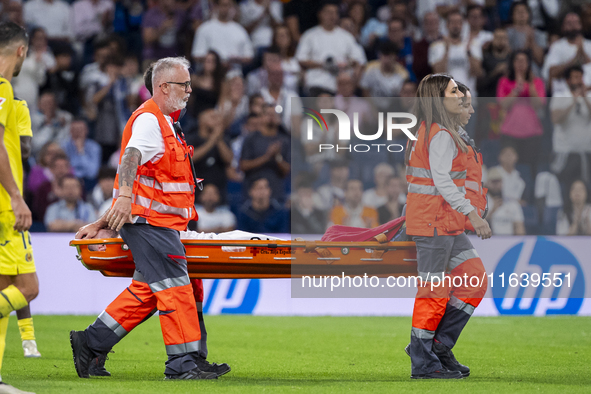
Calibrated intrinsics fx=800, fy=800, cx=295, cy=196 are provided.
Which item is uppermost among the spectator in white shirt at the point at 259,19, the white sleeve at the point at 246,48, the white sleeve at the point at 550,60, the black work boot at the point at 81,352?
the spectator in white shirt at the point at 259,19

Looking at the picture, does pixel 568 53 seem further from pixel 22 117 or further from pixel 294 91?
pixel 22 117

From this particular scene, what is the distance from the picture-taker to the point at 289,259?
6.11 metres

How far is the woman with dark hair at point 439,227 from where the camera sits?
5672mm

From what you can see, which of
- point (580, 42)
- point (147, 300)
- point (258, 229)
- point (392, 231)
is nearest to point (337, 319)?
point (258, 229)

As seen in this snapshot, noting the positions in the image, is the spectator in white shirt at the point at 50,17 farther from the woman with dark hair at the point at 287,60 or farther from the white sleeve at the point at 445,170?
the white sleeve at the point at 445,170

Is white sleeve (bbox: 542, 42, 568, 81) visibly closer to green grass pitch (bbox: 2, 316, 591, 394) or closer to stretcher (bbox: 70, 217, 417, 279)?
green grass pitch (bbox: 2, 316, 591, 394)

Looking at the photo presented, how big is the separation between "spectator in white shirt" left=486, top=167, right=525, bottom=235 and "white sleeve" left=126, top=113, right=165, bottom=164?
6184mm

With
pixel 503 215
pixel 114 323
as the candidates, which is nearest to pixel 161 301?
pixel 114 323

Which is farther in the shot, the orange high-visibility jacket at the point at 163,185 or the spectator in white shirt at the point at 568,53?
the spectator in white shirt at the point at 568,53

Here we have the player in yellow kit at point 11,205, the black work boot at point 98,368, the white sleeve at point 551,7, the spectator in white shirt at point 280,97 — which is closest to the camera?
the player in yellow kit at point 11,205

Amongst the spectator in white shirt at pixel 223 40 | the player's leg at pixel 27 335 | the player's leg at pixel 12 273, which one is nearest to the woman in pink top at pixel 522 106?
the spectator in white shirt at pixel 223 40

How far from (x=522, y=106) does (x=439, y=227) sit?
270 inches

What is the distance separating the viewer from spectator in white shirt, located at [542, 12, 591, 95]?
12844 millimetres

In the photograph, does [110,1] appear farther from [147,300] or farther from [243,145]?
[147,300]
